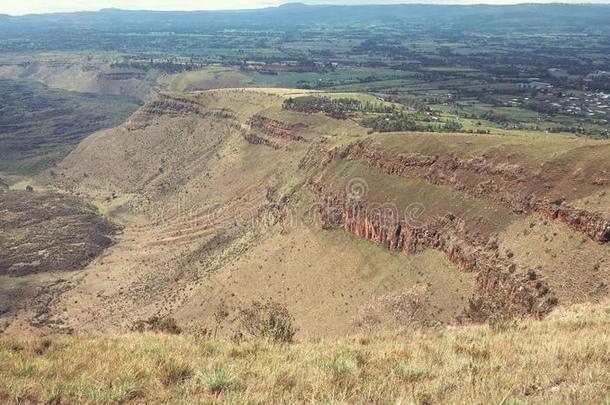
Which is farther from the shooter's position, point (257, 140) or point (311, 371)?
point (257, 140)

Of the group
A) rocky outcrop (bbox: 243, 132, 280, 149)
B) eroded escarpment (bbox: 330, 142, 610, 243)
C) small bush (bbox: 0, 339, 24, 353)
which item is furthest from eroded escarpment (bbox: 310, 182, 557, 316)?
small bush (bbox: 0, 339, 24, 353)

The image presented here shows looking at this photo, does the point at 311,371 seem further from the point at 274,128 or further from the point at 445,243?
the point at 274,128

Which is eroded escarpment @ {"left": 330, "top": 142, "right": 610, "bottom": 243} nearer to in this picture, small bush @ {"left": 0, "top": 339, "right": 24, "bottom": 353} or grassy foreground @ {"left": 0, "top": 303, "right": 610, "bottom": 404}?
grassy foreground @ {"left": 0, "top": 303, "right": 610, "bottom": 404}

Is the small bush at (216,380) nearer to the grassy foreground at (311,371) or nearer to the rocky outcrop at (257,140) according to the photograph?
the grassy foreground at (311,371)

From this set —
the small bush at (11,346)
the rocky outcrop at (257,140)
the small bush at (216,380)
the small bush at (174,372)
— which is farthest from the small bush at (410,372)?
the rocky outcrop at (257,140)

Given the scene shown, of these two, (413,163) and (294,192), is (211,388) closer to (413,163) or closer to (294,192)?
(413,163)

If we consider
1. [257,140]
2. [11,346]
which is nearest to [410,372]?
[11,346]

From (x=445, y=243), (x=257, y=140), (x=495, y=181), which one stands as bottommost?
(x=445, y=243)
